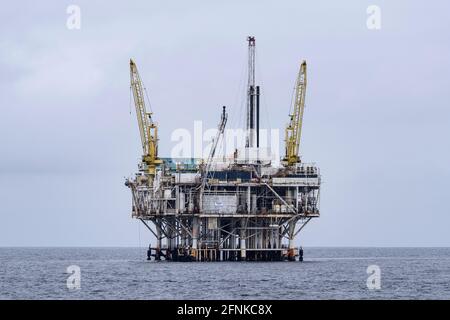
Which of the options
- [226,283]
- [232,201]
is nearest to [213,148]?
[232,201]

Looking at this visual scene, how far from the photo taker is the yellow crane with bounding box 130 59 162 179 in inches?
5344

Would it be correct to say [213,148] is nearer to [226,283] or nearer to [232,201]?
[232,201]

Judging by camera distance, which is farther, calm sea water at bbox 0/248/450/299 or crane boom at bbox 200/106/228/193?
crane boom at bbox 200/106/228/193

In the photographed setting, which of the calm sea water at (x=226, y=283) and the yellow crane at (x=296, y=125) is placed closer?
the calm sea water at (x=226, y=283)

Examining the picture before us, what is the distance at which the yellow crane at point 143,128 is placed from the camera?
5344 inches

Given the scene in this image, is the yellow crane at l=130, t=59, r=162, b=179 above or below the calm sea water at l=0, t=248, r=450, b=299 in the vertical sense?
above

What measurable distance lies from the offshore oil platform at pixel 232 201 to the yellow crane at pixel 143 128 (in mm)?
5498

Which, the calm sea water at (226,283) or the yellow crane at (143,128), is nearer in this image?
the calm sea water at (226,283)

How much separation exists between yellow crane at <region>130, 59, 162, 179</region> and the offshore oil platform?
5.50 meters

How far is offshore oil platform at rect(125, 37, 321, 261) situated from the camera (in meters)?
119

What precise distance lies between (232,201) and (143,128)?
23.9m

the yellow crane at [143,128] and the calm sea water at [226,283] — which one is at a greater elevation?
the yellow crane at [143,128]
